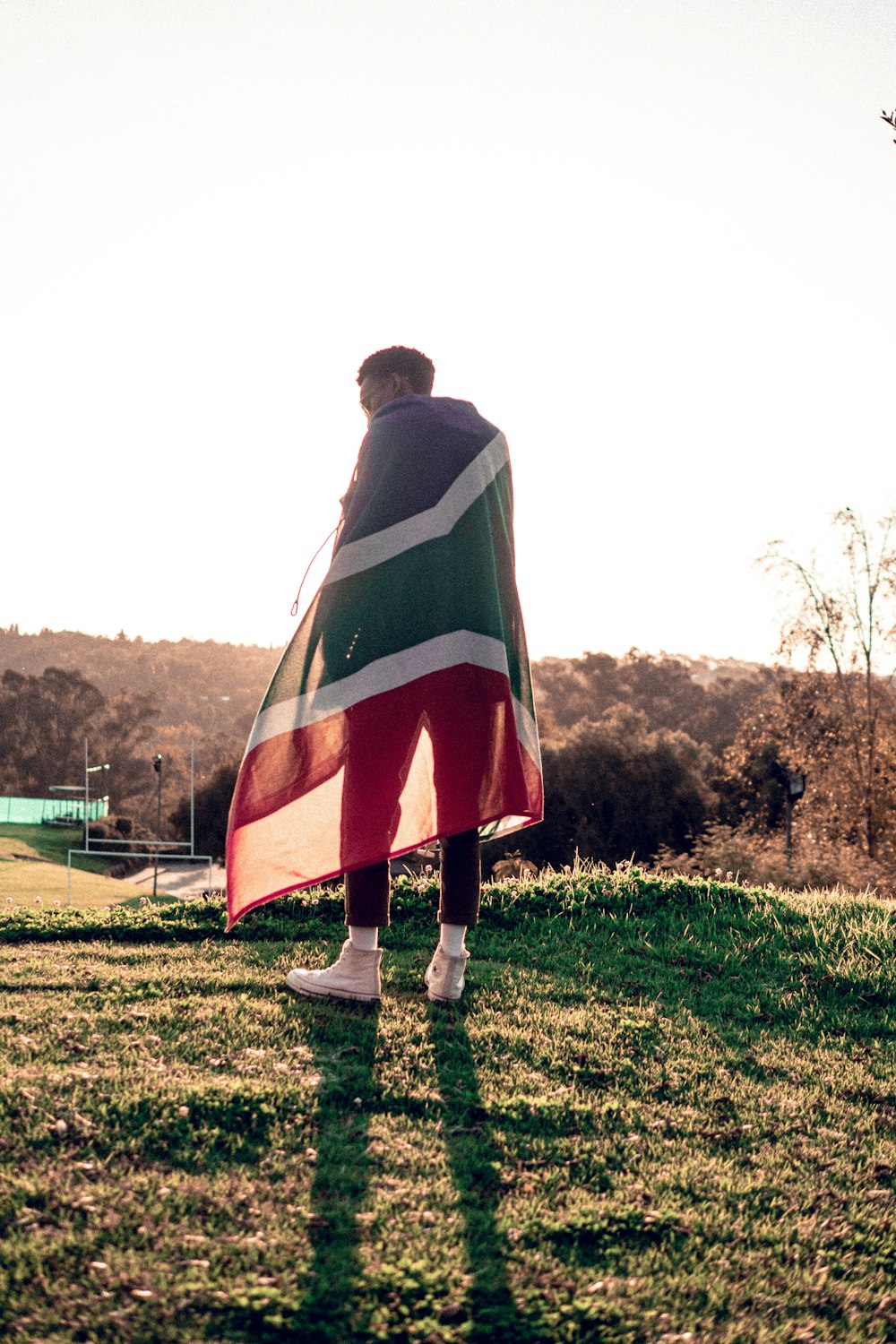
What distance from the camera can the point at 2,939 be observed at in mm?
4484

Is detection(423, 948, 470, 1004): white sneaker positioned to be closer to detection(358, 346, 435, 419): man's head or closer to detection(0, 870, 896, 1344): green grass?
detection(0, 870, 896, 1344): green grass

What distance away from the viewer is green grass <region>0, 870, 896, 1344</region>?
1804 millimetres

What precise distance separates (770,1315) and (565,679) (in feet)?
125

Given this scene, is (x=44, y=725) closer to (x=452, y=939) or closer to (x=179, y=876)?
(x=179, y=876)

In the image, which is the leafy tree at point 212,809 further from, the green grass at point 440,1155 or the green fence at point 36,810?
the green grass at point 440,1155

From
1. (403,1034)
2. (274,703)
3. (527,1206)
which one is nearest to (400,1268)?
(527,1206)

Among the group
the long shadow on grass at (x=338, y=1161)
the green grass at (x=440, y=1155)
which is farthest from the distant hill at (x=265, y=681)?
the long shadow on grass at (x=338, y=1161)

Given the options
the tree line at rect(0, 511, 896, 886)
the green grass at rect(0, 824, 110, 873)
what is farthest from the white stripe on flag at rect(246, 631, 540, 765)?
the green grass at rect(0, 824, 110, 873)

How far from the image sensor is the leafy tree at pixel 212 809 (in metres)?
27.2

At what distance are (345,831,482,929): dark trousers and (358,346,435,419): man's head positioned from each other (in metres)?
1.50

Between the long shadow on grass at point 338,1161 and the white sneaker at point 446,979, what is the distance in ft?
0.75

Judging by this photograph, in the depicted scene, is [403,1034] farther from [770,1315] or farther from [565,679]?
[565,679]

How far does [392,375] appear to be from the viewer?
11.4ft

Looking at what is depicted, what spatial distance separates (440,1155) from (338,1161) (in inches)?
9.5
